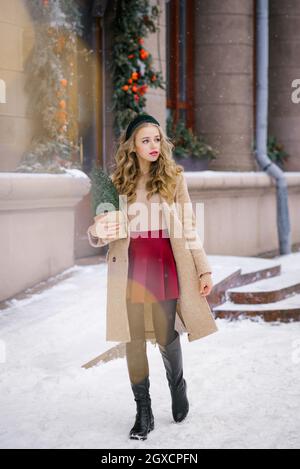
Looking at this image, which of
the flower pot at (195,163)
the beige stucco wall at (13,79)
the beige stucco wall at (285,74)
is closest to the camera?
the beige stucco wall at (13,79)

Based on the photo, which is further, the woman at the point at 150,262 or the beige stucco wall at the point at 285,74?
the beige stucco wall at the point at 285,74

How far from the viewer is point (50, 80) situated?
23.1 ft

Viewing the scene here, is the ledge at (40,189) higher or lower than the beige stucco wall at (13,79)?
lower

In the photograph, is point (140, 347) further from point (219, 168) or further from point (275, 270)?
point (219, 168)

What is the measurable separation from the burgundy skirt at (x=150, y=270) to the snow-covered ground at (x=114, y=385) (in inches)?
27.9

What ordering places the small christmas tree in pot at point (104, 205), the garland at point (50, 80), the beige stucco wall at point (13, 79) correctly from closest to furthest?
1. the small christmas tree in pot at point (104, 205)
2. the beige stucco wall at point (13, 79)
3. the garland at point (50, 80)

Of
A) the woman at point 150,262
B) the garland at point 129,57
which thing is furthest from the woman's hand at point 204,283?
Result: the garland at point 129,57

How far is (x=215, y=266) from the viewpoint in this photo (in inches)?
301

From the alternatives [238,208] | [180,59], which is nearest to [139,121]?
[238,208]

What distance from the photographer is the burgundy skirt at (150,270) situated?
3.71 m

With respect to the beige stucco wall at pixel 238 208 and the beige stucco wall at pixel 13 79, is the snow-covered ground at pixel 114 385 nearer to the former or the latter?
the beige stucco wall at pixel 13 79

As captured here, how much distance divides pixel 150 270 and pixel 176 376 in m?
0.58

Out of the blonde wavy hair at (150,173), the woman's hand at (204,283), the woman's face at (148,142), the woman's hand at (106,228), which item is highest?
the woman's face at (148,142)

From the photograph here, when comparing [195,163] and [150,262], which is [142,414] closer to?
[150,262]
